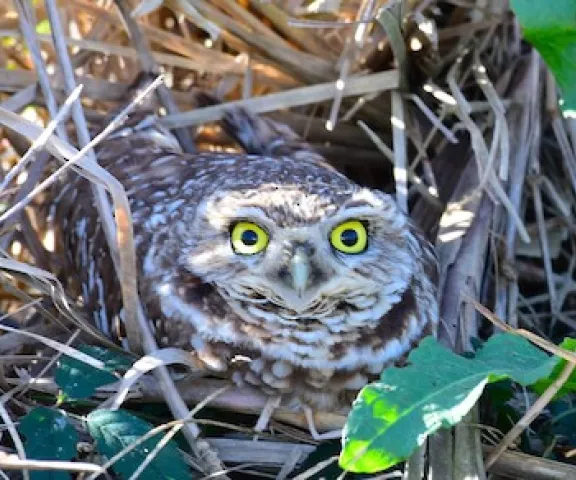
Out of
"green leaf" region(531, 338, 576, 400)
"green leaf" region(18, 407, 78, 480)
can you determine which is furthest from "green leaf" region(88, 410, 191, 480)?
"green leaf" region(531, 338, 576, 400)

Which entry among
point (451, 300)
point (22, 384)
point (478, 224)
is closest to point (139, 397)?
point (22, 384)

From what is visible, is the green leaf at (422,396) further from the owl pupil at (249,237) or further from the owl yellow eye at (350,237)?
the owl pupil at (249,237)

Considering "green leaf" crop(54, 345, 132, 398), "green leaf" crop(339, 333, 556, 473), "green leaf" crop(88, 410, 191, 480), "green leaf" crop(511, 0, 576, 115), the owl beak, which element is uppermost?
"green leaf" crop(511, 0, 576, 115)

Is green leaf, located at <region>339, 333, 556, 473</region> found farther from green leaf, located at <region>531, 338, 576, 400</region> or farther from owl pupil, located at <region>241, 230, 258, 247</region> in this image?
owl pupil, located at <region>241, 230, 258, 247</region>

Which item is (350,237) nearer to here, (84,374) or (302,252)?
(302,252)

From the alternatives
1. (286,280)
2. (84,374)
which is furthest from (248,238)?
(84,374)

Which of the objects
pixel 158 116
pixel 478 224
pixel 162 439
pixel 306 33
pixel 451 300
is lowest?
pixel 162 439

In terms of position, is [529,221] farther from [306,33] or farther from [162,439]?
[162,439]
